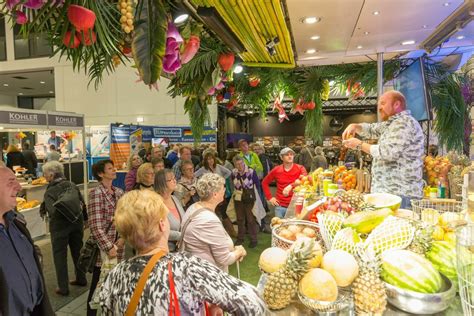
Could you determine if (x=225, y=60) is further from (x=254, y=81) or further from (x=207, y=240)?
(x=207, y=240)

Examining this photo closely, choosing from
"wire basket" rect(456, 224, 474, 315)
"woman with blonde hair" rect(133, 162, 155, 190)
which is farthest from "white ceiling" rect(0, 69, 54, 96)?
"wire basket" rect(456, 224, 474, 315)

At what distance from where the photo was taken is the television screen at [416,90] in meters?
4.04

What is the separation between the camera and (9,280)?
1.65 metres

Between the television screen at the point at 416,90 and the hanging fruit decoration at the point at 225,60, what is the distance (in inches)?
99.7

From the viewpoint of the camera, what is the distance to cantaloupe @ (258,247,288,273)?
1.23 metres

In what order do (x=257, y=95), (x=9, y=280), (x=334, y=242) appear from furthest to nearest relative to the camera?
(x=257, y=95) → (x=9, y=280) → (x=334, y=242)

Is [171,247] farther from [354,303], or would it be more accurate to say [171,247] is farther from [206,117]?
[354,303]

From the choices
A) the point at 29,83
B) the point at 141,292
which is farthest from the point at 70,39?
the point at 29,83

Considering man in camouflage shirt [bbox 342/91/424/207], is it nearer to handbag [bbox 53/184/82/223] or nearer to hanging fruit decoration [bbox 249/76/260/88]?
hanging fruit decoration [bbox 249/76/260/88]

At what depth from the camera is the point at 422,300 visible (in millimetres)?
1026

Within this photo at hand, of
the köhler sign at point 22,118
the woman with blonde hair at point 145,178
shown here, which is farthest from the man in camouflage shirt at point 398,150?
the köhler sign at point 22,118

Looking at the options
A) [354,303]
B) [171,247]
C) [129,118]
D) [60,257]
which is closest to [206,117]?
[171,247]

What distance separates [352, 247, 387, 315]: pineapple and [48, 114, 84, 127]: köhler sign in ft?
20.7

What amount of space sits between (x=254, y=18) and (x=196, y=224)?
5.96ft
